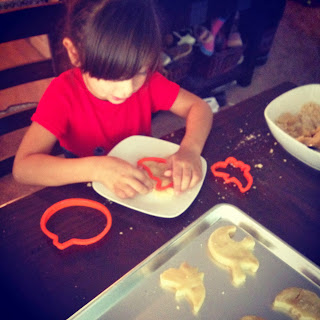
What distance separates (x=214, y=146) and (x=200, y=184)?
143 mm

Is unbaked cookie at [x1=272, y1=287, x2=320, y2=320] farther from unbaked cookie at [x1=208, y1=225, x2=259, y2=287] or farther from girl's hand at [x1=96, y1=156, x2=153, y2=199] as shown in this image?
girl's hand at [x1=96, y1=156, x2=153, y2=199]

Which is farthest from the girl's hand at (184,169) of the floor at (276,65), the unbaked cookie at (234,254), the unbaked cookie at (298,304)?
the floor at (276,65)

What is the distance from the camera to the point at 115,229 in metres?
0.55

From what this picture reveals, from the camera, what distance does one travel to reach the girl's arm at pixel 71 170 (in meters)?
0.60

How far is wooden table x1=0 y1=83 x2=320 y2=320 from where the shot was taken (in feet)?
1.53

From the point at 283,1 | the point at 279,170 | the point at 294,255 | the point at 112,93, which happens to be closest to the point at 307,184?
the point at 279,170

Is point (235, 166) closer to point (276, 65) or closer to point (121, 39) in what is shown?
point (121, 39)

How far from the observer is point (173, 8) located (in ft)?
4.82

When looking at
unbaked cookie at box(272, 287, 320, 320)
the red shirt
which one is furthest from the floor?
unbaked cookie at box(272, 287, 320, 320)

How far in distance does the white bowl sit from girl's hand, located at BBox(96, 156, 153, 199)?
29 cm

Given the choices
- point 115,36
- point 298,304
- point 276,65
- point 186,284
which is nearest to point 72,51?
point 115,36

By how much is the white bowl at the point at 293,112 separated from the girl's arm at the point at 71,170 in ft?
0.96

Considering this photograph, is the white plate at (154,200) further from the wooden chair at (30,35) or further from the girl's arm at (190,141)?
the wooden chair at (30,35)

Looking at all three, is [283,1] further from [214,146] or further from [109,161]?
[109,161]
